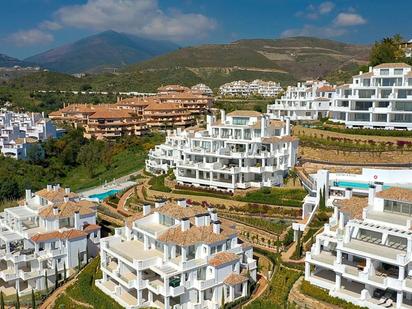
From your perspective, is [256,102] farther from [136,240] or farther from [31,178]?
[136,240]

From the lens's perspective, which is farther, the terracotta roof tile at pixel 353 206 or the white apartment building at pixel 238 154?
the white apartment building at pixel 238 154

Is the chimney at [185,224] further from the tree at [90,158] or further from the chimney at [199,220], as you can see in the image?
the tree at [90,158]

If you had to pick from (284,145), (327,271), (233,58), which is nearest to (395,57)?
(284,145)

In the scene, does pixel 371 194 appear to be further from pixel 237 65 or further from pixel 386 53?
pixel 237 65

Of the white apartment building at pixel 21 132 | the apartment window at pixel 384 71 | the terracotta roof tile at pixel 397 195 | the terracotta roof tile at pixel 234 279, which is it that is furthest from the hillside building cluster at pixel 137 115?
the terracotta roof tile at pixel 397 195

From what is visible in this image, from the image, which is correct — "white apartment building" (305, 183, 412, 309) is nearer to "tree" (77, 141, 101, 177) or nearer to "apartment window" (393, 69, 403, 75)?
"apartment window" (393, 69, 403, 75)

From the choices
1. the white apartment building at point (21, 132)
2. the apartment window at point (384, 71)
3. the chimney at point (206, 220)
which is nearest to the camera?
the chimney at point (206, 220)
